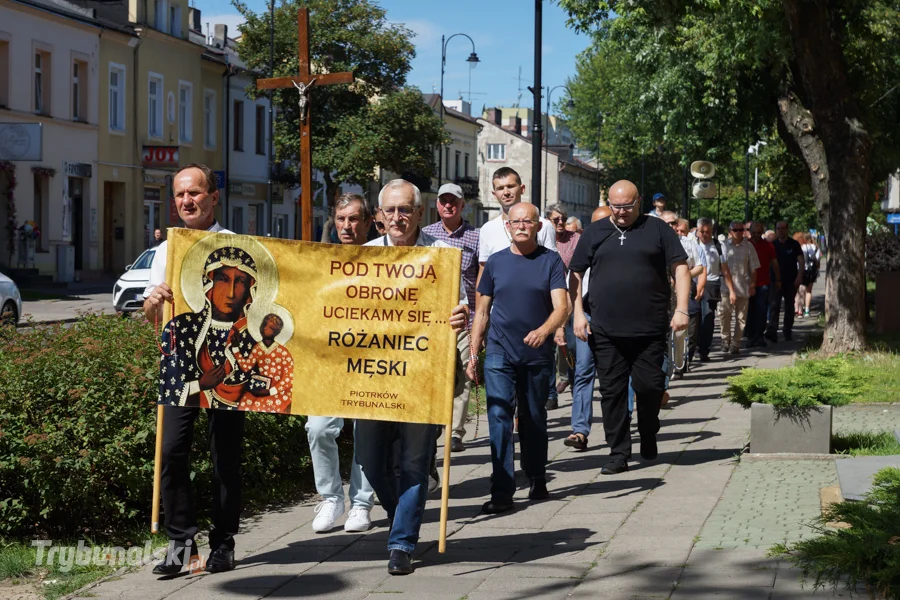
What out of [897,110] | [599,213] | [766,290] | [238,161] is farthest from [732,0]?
[238,161]

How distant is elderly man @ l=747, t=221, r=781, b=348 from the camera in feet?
63.3

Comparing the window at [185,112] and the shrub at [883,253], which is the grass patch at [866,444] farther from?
the window at [185,112]

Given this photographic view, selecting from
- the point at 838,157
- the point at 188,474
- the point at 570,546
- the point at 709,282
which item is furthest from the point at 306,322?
the point at 709,282

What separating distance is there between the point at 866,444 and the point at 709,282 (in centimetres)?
826

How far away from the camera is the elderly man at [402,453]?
602 centimetres

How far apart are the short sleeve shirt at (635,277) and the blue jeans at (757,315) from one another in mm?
11175

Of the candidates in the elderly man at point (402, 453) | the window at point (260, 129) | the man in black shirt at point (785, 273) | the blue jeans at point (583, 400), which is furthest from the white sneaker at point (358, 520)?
the window at point (260, 129)

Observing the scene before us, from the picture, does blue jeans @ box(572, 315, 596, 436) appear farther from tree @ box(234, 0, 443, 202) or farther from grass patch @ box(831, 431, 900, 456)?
tree @ box(234, 0, 443, 202)

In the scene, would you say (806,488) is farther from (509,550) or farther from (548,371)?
(509,550)

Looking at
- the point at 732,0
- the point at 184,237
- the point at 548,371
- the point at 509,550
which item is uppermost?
the point at 732,0

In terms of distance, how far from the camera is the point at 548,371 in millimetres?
7770

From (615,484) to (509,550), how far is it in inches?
78.0

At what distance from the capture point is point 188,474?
6.04 metres

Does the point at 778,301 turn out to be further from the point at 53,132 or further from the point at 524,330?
the point at 53,132
